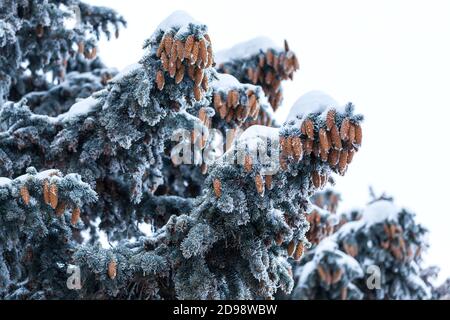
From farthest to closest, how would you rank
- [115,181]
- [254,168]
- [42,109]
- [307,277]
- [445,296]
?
[445,296]
[307,277]
[42,109]
[115,181]
[254,168]

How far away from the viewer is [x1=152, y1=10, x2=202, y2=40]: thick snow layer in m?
5.30

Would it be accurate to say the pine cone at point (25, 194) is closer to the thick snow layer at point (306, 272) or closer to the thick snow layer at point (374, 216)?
the thick snow layer at point (306, 272)

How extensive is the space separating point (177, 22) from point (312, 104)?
117 cm

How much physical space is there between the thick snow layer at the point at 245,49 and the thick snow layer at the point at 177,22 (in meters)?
2.32

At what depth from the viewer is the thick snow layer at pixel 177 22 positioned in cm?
530

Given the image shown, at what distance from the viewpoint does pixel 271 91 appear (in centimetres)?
792

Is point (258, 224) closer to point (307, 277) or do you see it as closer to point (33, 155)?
point (33, 155)

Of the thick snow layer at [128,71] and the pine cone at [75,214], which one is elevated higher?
the thick snow layer at [128,71]

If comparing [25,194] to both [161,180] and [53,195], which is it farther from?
[161,180]

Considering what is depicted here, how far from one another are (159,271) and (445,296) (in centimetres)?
789

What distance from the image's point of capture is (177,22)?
17.8 feet

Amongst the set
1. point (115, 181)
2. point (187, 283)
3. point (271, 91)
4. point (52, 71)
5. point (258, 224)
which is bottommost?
point (187, 283)

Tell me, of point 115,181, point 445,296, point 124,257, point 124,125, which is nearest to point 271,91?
point 115,181

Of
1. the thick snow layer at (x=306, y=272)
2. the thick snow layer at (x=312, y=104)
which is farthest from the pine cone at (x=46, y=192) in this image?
the thick snow layer at (x=306, y=272)
